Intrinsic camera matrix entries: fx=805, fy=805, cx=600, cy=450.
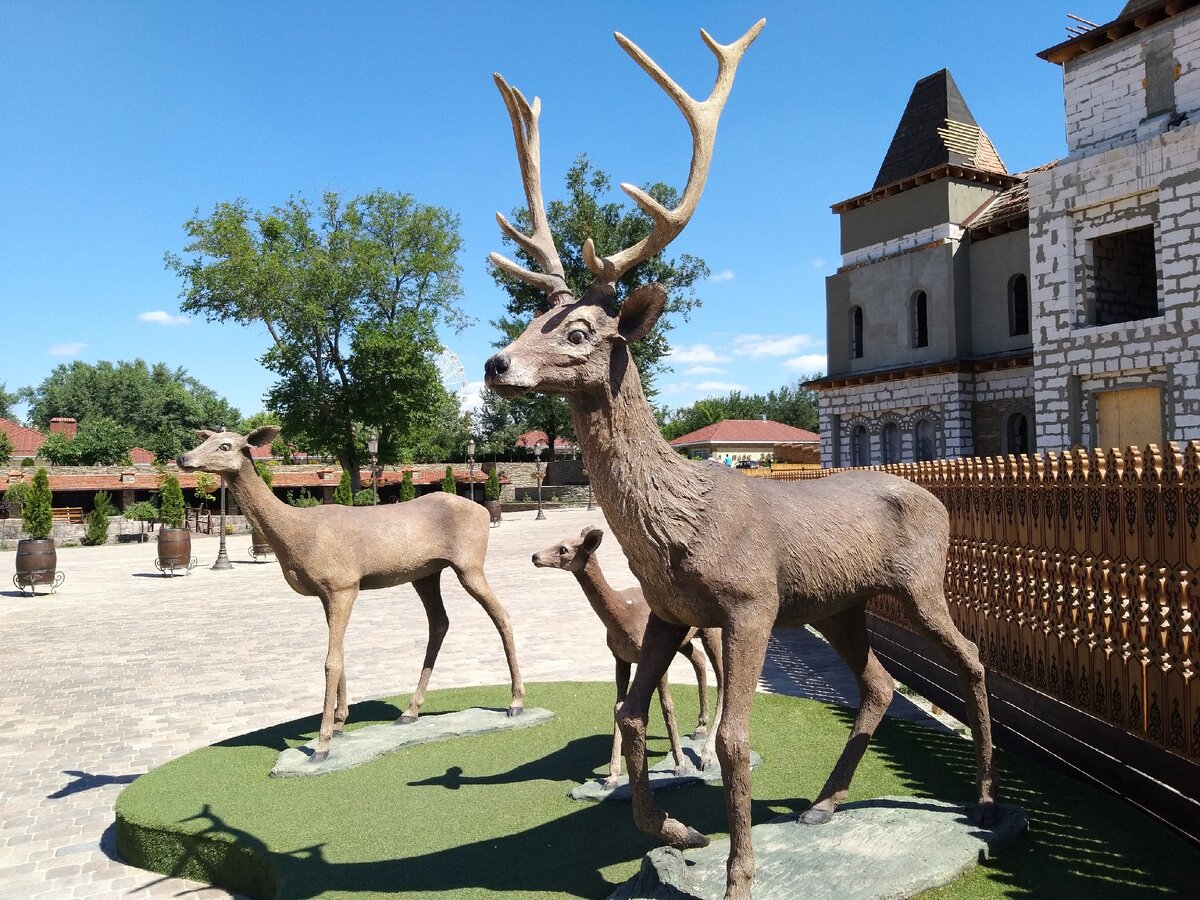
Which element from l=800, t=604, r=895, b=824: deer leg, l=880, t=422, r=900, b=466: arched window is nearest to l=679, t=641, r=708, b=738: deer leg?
l=800, t=604, r=895, b=824: deer leg

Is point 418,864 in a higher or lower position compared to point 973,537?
lower

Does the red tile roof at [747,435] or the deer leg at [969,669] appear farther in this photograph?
the red tile roof at [747,435]

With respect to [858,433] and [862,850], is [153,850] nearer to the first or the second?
[862,850]

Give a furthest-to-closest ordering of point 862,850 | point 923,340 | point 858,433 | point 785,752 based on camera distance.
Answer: point 858,433 < point 923,340 < point 785,752 < point 862,850

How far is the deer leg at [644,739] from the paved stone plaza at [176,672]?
2750 millimetres

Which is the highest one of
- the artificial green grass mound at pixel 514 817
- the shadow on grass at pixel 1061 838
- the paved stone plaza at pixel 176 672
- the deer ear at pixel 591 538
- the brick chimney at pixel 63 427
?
the brick chimney at pixel 63 427

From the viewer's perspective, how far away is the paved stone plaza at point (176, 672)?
221 inches

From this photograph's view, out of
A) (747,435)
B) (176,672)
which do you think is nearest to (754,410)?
(747,435)

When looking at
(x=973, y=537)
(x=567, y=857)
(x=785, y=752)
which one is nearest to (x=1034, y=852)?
(x=785, y=752)

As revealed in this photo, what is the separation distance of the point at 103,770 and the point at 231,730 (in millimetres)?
1131

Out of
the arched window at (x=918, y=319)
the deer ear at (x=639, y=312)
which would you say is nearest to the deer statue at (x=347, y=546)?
the deer ear at (x=639, y=312)

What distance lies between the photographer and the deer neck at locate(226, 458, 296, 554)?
5.95m

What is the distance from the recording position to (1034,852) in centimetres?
402

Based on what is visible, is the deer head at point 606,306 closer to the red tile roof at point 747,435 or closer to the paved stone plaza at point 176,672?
the paved stone plaza at point 176,672
